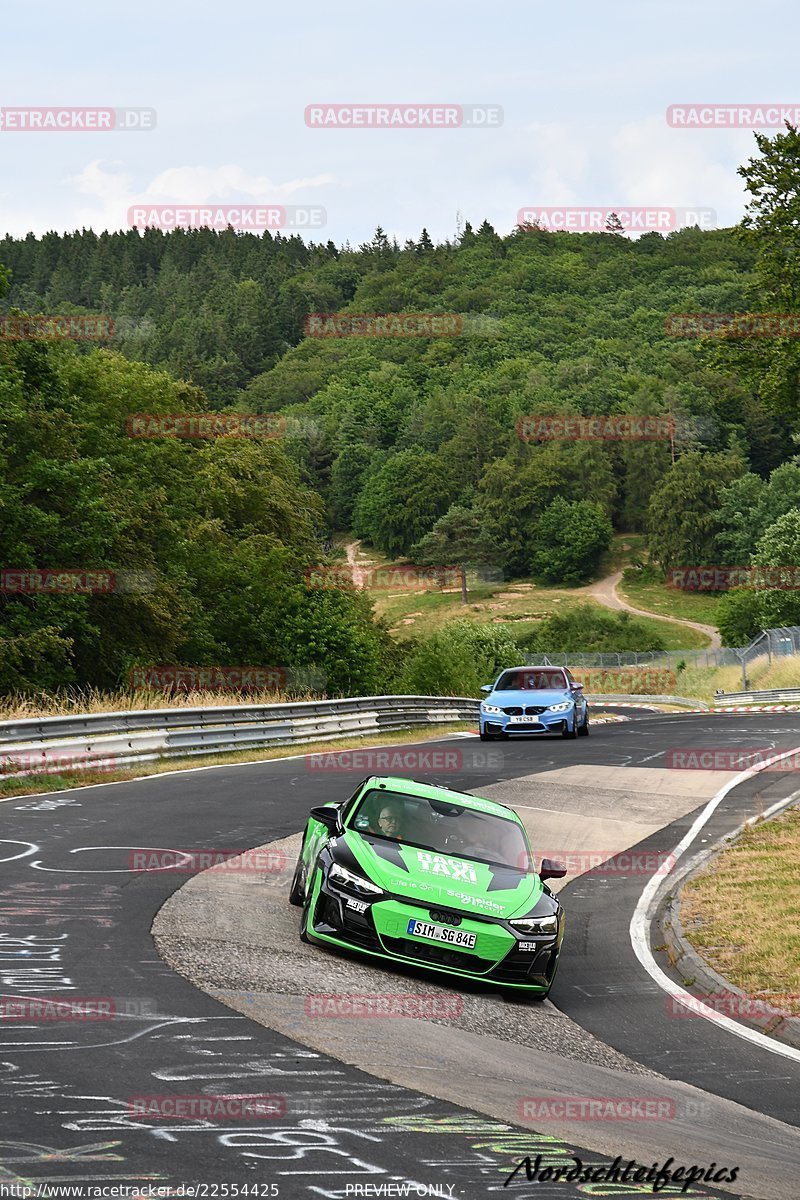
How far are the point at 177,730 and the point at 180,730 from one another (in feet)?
0.29

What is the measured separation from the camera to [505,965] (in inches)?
382

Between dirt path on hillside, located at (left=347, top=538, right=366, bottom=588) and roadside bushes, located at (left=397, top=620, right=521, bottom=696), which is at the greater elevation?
dirt path on hillside, located at (left=347, top=538, right=366, bottom=588)

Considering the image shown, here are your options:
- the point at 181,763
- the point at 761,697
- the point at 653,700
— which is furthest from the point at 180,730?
the point at 653,700

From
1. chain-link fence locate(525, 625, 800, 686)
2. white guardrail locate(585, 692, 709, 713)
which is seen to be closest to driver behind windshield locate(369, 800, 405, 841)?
chain-link fence locate(525, 625, 800, 686)

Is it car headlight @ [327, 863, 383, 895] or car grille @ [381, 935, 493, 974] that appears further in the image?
car headlight @ [327, 863, 383, 895]

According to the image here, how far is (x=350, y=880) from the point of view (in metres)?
9.95

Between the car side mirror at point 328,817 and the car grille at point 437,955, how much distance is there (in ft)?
4.21

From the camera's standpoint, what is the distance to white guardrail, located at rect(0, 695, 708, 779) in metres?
19.9

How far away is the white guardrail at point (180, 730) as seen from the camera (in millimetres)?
19859

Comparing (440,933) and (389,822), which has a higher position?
(389,822)

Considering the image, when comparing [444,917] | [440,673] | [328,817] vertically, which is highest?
[328,817]

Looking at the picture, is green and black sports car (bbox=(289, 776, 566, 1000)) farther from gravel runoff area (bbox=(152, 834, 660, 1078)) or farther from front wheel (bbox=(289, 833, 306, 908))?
front wheel (bbox=(289, 833, 306, 908))

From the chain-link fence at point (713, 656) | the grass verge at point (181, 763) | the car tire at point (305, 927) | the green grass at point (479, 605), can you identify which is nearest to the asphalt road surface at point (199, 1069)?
the car tire at point (305, 927)

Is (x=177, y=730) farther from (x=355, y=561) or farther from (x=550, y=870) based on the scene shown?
(x=355, y=561)
